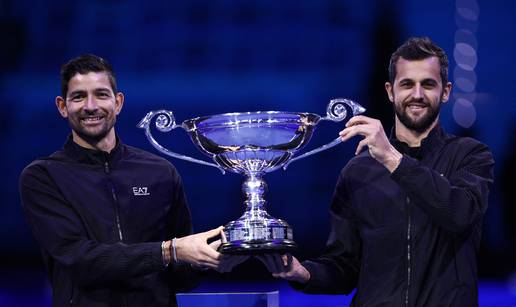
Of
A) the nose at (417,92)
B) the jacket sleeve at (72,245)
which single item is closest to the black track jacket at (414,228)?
the nose at (417,92)

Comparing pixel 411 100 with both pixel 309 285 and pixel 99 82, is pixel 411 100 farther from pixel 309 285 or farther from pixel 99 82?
pixel 99 82

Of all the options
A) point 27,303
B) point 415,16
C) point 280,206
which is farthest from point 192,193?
point 415,16

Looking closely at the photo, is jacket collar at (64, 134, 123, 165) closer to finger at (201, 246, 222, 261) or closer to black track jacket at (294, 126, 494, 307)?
finger at (201, 246, 222, 261)

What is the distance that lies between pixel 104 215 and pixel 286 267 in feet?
1.72

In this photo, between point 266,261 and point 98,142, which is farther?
point 98,142

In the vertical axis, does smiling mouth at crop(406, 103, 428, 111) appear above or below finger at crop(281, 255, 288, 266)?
above

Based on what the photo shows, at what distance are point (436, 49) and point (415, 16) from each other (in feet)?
4.34

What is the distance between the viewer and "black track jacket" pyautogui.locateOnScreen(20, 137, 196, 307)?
93.4 inches

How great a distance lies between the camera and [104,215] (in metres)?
2.47

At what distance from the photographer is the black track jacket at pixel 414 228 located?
89.0 inches

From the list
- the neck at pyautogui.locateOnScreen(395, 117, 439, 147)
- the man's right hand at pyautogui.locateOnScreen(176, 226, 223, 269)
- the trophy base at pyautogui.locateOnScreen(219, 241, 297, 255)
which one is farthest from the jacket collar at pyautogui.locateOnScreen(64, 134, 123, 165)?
the neck at pyautogui.locateOnScreen(395, 117, 439, 147)

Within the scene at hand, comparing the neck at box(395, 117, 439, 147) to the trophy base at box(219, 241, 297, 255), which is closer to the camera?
the trophy base at box(219, 241, 297, 255)

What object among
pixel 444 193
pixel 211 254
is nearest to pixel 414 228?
pixel 444 193

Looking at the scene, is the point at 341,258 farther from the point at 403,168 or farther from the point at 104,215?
the point at 104,215
